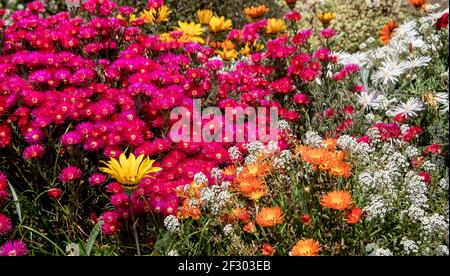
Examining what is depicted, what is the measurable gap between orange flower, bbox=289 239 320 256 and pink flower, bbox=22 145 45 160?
4.99 feet

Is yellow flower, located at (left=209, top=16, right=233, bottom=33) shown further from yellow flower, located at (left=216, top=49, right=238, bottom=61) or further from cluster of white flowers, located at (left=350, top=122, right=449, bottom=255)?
cluster of white flowers, located at (left=350, top=122, right=449, bottom=255)

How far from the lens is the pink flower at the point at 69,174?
3.42 metres

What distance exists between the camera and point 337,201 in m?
2.70

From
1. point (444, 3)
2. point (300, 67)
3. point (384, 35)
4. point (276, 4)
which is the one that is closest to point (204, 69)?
point (300, 67)

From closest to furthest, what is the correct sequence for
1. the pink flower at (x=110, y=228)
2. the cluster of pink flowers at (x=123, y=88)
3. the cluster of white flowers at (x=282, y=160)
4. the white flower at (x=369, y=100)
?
the cluster of white flowers at (x=282, y=160) → the pink flower at (x=110, y=228) → the cluster of pink flowers at (x=123, y=88) → the white flower at (x=369, y=100)

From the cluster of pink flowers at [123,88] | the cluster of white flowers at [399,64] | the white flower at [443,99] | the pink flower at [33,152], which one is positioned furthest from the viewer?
the cluster of white flowers at [399,64]

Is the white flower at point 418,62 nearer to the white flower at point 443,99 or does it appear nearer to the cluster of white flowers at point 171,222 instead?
the white flower at point 443,99

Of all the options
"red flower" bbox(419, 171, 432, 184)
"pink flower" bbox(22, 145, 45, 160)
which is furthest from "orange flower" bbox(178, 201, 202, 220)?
"red flower" bbox(419, 171, 432, 184)

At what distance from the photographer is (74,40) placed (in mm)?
4195

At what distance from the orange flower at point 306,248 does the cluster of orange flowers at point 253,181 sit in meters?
0.32

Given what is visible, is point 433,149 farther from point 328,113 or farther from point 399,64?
point 399,64

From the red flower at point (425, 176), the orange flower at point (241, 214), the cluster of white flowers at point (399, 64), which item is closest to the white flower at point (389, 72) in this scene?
the cluster of white flowers at point (399, 64)

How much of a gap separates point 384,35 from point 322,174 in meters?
2.75

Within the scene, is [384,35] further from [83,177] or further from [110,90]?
[83,177]
